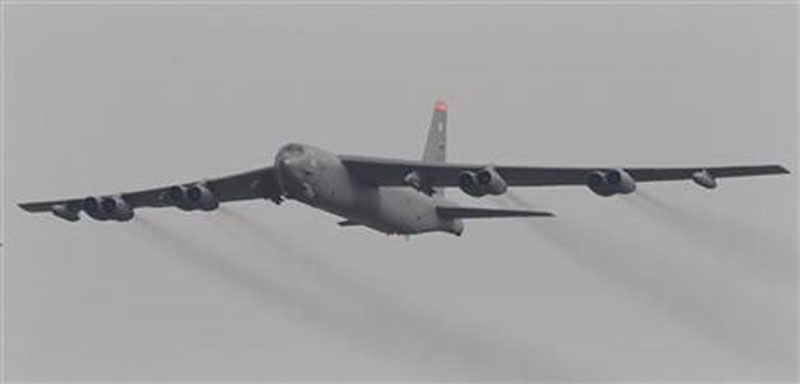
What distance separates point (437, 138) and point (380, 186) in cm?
1076

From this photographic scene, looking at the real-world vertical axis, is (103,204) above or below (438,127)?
below

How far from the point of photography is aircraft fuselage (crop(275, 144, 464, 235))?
178 ft

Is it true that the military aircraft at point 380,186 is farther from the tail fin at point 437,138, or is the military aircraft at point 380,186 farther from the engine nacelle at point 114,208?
the tail fin at point 437,138

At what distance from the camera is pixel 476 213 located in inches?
2291

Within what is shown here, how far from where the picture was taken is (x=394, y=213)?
188ft

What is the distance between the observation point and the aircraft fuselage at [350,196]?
2132 inches

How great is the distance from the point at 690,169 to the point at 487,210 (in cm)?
698

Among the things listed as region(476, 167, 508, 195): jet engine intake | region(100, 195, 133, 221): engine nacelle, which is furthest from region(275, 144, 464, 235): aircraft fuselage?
region(100, 195, 133, 221): engine nacelle

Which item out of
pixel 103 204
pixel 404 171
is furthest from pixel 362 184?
pixel 103 204

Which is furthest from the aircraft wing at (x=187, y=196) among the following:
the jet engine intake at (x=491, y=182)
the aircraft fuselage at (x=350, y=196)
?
the jet engine intake at (x=491, y=182)

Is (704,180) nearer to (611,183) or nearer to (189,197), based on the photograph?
(611,183)

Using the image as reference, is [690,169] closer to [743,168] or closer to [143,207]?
[743,168]

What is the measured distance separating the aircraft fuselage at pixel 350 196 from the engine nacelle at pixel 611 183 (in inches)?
285

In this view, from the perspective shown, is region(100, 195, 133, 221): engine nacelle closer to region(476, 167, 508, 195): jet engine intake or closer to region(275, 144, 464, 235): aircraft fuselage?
region(275, 144, 464, 235): aircraft fuselage
